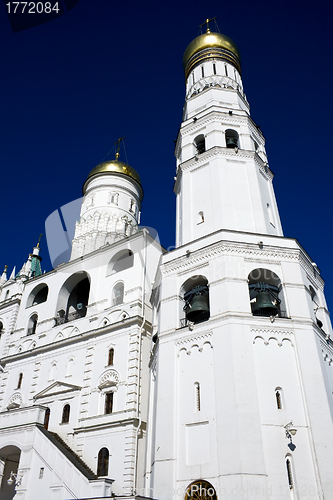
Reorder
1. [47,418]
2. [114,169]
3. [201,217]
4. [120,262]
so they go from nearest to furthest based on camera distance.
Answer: [201,217]
[47,418]
[120,262]
[114,169]

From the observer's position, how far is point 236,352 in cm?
1420

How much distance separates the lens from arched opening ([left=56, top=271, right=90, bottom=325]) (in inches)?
997

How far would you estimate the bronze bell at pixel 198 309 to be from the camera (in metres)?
16.2

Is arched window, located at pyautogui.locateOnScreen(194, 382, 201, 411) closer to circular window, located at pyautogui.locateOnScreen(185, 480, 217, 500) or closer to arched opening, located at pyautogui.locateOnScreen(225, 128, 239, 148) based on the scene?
circular window, located at pyautogui.locateOnScreen(185, 480, 217, 500)

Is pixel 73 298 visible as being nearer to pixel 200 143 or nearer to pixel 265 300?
pixel 200 143

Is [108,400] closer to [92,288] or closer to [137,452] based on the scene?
[137,452]

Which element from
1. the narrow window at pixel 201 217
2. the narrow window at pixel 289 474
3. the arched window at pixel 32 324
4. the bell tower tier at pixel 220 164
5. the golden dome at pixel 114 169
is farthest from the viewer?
the golden dome at pixel 114 169

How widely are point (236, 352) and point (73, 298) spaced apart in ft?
49.0

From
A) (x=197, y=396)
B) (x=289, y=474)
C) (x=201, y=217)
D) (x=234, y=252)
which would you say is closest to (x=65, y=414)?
(x=197, y=396)

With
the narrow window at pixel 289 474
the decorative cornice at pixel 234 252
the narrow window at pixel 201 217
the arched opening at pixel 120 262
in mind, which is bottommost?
the narrow window at pixel 289 474

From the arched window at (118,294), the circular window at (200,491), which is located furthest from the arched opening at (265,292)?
the arched window at (118,294)

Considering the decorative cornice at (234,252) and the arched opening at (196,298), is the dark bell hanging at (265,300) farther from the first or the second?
the arched opening at (196,298)

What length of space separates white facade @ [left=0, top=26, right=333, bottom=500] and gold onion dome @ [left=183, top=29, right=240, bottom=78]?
0.55 ft

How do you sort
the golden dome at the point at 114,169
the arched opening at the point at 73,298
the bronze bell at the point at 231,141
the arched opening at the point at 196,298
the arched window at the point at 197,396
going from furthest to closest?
the golden dome at the point at 114,169, the arched opening at the point at 73,298, the bronze bell at the point at 231,141, the arched opening at the point at 196,298, the arched window at the point at 197,396
